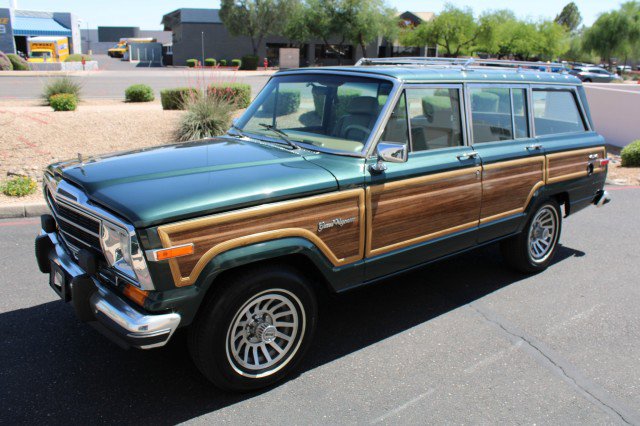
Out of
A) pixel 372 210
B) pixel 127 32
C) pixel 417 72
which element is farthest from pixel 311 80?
pixel 127 32

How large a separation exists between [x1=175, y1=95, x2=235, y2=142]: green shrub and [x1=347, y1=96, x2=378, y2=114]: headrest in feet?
24.1

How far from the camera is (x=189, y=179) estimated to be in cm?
321

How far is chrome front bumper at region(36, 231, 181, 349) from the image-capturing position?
2824 millimetres

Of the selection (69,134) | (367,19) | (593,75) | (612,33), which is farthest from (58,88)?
(612,33)

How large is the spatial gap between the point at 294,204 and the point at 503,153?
2297mm

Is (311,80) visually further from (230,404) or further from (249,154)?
(230,404)

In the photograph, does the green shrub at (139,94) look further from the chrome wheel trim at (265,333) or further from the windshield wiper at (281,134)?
the chrome wheel trim at (265,333)

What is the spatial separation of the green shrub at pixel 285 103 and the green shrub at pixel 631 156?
9446mm

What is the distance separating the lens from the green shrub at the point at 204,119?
11.0 meters

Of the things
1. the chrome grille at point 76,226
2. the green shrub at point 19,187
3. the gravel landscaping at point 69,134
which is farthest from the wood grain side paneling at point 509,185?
the gravel landscaping at point 69,134

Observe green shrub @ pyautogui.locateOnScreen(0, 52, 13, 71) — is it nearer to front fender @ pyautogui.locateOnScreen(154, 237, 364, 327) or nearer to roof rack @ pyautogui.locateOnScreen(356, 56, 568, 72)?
roof rack @ pyautogui.locateOnScreen(356, 56, 568, 72)

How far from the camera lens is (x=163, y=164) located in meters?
3.51

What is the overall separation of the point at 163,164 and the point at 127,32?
120697mm

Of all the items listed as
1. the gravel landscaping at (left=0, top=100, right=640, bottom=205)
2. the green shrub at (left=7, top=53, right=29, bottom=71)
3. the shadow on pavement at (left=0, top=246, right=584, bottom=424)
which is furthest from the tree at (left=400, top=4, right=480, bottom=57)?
the shadow on pavement at (left=0, top=246, right=584, bottom=424)
